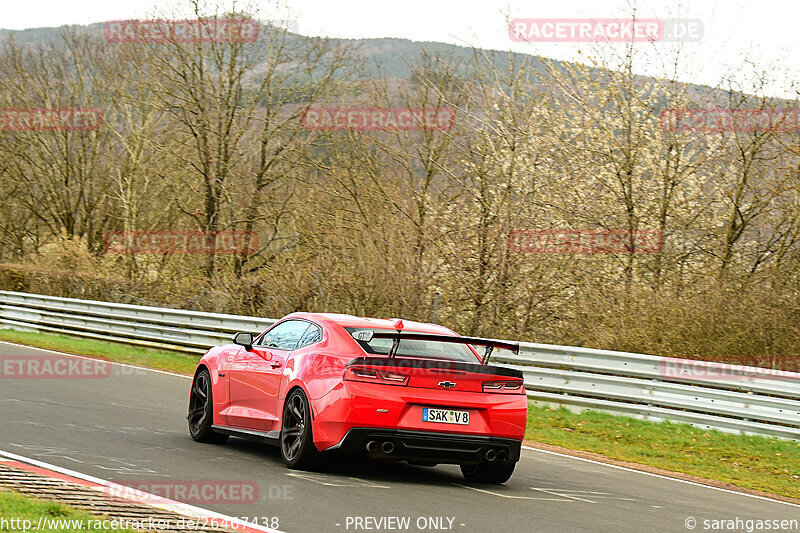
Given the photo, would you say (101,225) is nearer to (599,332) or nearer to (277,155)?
(277,155)

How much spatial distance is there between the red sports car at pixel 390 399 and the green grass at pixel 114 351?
1122cm

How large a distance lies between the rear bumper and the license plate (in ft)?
0.36

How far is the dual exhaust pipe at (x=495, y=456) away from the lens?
28.1ft

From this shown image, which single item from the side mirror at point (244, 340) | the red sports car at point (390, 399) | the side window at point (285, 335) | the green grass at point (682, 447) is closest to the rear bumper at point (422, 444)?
the red sports car at point (390, 399)

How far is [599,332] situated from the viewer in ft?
56.9

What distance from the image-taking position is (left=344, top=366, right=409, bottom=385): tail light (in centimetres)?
838

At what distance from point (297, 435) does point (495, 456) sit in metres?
1.77

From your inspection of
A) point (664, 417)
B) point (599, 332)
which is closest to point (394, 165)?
point (599, 332)

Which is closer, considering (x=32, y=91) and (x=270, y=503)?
(x=270, y=503)

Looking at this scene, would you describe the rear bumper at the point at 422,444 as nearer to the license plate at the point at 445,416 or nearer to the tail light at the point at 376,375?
the license plate at the point at 445,416

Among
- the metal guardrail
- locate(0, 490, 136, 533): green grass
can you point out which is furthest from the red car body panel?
the metal guardrail

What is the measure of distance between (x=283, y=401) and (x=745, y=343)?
9.85m

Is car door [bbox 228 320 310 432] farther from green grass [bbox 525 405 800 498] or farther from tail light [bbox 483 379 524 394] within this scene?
green grass [bbox 525 405 800 498]

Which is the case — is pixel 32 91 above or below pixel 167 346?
above
